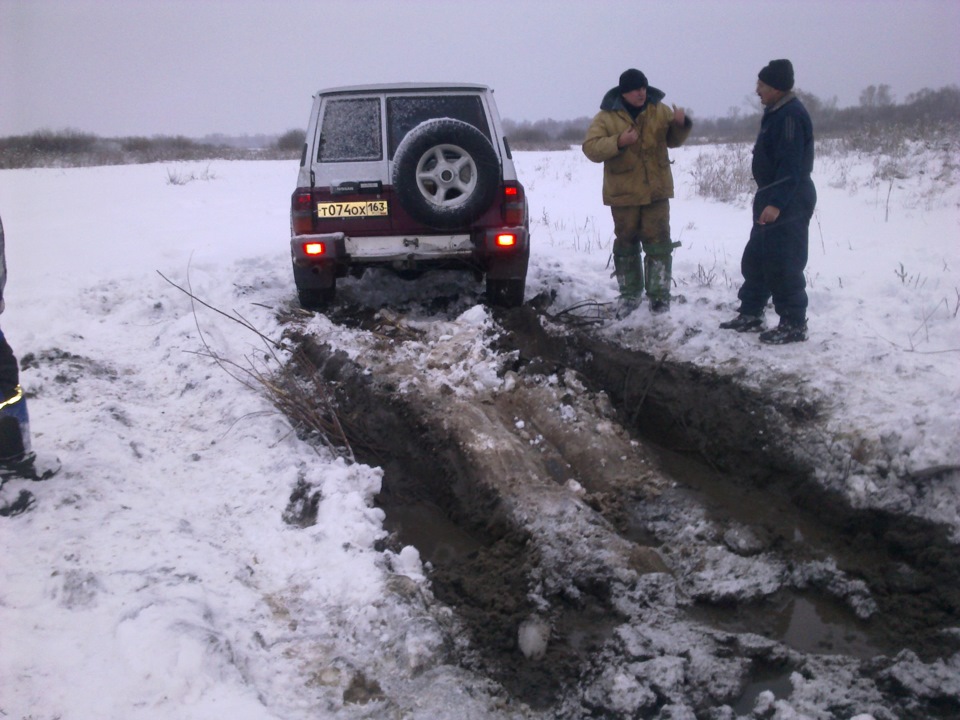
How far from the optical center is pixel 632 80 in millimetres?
5457

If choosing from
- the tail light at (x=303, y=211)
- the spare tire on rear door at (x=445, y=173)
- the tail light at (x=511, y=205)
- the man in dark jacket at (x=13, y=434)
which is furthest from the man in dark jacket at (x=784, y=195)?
the man in dark jacket at (x=13, y=434)

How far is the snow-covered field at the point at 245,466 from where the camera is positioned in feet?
8.23

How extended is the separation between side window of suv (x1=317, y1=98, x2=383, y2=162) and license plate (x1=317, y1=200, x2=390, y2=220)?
433 mm

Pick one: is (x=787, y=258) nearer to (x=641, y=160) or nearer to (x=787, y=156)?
(x=787, y=156)

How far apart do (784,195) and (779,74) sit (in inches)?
32.7

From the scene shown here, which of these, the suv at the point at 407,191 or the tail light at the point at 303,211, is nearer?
the suv at the point at 407,191

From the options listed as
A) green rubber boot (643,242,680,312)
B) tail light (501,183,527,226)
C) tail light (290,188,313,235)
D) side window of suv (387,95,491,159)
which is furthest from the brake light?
green rubber boot (643,242,680,312)

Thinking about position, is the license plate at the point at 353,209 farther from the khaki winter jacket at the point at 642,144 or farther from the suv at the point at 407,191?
the khaki winter jacket at the point at 642,144

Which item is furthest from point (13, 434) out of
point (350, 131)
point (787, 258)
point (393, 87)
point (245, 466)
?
point (787, 258)

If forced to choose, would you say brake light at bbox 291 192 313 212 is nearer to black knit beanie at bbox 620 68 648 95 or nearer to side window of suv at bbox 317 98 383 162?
side window of suv at bbox 317 98 383 162

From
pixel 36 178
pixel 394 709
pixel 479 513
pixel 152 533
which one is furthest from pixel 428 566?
pixel 36 178

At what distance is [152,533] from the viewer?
10.8ft

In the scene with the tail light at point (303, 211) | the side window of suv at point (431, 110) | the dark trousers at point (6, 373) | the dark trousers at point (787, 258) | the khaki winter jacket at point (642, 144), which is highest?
the side window of suv at point (431, 110)

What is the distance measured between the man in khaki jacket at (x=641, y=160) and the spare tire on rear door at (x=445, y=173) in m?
0.94
